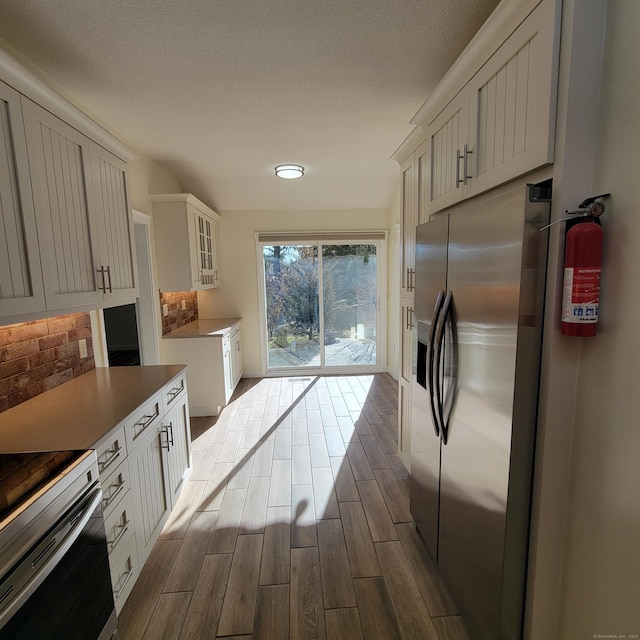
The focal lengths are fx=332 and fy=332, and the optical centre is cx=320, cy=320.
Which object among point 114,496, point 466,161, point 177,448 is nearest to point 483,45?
point 466,161

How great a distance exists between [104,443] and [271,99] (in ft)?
7.17

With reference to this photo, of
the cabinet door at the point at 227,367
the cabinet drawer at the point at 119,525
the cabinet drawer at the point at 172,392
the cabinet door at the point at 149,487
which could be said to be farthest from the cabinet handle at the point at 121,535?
the cabinet door at the point at 227,367

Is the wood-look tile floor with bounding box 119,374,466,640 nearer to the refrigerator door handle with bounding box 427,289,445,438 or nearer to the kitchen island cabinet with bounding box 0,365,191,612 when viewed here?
the kitchen island cabinet with bounding box 0,365,191,612

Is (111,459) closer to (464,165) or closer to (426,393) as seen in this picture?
(426,393)

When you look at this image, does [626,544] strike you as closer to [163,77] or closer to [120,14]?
[120,14]

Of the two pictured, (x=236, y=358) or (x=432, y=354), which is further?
(x=236, y=358)

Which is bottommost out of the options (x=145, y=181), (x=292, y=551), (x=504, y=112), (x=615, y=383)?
(x=292, y=551)

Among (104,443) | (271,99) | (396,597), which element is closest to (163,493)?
(104,443)

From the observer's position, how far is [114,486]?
1459 mm

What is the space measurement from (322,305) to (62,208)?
3.66m

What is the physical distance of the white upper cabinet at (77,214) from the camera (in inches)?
57.6

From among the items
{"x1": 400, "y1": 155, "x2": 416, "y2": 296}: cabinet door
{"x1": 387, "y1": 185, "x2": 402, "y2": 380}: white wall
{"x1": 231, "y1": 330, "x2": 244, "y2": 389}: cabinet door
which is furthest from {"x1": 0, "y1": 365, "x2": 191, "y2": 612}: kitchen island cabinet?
{"x1": 387, "y1": 185, "x2": 402, "y2": 380}: white wall

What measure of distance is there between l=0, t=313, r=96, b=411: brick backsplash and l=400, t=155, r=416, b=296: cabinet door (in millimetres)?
2206

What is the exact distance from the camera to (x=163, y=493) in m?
2.00
